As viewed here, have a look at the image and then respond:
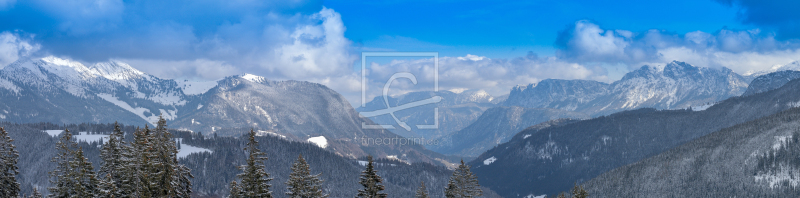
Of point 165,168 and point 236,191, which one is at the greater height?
point 165,168

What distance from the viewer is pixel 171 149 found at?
162 ft

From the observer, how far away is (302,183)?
169 ft

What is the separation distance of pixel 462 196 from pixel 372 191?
17.3m

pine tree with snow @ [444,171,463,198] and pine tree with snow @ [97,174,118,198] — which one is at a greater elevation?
pine tree with snow @ [97,174,118,198]

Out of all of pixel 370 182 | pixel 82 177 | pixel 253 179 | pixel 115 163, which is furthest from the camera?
pixel 115 163

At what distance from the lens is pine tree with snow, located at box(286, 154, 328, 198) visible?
5131 cm

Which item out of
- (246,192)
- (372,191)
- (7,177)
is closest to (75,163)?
(7,177)

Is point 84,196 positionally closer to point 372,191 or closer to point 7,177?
point 7,177

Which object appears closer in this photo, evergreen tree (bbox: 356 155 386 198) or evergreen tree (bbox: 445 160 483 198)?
evergreen tree (bbox: 356 155 386 198)

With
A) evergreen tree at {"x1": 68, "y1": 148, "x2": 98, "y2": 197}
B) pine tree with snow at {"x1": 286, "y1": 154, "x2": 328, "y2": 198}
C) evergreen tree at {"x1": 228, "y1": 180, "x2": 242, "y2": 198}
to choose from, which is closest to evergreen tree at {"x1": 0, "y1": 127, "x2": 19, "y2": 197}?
evergreen tree at {"x1": 68, "y1": 148, "x2": 98, "y2": 197}

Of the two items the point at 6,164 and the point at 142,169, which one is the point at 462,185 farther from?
the point at 6,164

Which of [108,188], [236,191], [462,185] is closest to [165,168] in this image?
[108,188]

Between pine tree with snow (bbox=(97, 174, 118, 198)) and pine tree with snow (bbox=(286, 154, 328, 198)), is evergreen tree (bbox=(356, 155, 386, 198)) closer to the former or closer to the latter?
pine tree with snow (bbox=(286, 154, 328, 198))

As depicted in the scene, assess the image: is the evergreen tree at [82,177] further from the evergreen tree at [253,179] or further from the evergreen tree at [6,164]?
the evergreen tree at [253,179]
